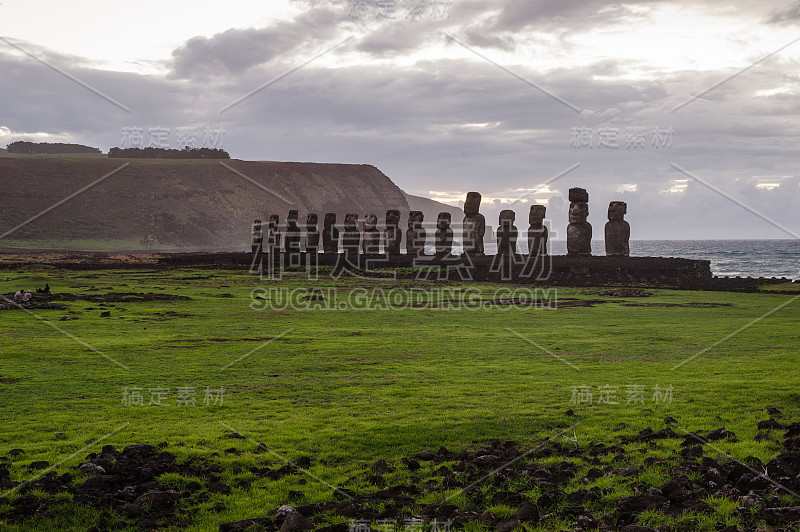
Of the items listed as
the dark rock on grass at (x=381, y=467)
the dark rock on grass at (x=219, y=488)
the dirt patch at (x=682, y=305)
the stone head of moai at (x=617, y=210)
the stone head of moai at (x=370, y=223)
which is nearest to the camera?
the dark rock on grass at (x=219, y=488)

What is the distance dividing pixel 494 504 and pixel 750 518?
2.43 meters

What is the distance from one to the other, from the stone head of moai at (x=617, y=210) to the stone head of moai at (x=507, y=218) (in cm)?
619

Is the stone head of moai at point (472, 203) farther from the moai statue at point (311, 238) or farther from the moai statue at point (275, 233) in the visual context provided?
the moai statue at point (275, 233)

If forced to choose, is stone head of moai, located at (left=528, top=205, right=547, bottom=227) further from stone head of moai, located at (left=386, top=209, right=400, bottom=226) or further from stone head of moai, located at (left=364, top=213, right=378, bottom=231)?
stone head of moai, located at (left=364, top=213, right=378, bottom=231)

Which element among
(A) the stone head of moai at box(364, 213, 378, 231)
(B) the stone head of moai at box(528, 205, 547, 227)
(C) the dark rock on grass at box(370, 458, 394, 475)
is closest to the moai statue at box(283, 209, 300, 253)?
(A) the stone head of moai at box(364, 213, 378, 231)

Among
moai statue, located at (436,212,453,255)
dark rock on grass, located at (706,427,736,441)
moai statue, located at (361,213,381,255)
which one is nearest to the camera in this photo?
dark rock on grass, located at (706,427,736,441)


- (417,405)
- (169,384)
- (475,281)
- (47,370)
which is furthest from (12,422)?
(475,281)

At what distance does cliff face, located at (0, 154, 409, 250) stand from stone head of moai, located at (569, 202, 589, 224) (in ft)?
309

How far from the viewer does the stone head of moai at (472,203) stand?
46156 millimetres

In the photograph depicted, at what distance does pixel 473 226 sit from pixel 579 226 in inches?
278

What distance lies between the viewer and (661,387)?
11.8m

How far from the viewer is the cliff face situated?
4631 inches

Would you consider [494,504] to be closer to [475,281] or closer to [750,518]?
[750,518]

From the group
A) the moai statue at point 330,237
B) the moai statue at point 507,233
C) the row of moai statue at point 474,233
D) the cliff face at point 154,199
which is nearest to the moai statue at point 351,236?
the row of moai statue at point 474,233
